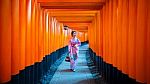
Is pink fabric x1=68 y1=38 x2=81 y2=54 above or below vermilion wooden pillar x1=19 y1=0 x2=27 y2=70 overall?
below

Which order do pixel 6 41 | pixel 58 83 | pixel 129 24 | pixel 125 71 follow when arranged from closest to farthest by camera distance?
pixel 6 41 → pixel 129 24 → pixel 125 71 → pixel 58 83

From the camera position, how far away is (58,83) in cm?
1199

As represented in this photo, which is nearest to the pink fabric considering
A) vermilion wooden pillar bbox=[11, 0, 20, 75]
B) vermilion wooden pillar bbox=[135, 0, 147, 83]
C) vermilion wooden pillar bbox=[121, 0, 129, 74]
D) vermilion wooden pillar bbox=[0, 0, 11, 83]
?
vermilion wooden pillar bbox=[121, 0, 129, 74]

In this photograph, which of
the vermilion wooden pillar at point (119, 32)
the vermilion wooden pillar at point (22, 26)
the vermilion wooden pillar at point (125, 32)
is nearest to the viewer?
the vermilion wooden pillar at point (22, 26)

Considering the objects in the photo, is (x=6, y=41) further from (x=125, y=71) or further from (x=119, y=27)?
(x=119, y=27)

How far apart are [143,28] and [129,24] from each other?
1.05 meters

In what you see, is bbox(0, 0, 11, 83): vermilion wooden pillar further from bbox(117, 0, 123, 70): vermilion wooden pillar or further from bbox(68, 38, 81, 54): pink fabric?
bbox(68, 38, 81, 54): pink fabric

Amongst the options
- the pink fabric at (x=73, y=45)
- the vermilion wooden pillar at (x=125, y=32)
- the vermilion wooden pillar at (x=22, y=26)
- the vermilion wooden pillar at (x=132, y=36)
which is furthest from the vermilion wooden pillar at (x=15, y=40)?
the pink fabric at (x=73, y=45)

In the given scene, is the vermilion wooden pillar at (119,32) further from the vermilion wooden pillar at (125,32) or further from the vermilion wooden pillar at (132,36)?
the vermilion wooden pillar at (132,36)

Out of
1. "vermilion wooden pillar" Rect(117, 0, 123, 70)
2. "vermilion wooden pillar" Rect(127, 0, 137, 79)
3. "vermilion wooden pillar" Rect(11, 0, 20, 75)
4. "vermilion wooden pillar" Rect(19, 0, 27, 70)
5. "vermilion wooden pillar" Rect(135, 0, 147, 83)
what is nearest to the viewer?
"vermilion wooden pillar" Rect(135, 0, 147, 83)

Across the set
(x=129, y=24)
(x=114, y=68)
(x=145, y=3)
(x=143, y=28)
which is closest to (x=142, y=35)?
(x=143, y=28)

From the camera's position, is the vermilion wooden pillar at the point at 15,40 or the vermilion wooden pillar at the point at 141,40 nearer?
the vermilion wooden pillar at the point at 141,40

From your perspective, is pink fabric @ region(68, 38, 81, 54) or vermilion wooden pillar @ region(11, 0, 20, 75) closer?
vermilion wooden pillar @ region(11, 0, 20, 75)

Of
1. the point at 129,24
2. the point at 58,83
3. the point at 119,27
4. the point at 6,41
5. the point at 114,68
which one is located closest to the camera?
the point at 6,41
